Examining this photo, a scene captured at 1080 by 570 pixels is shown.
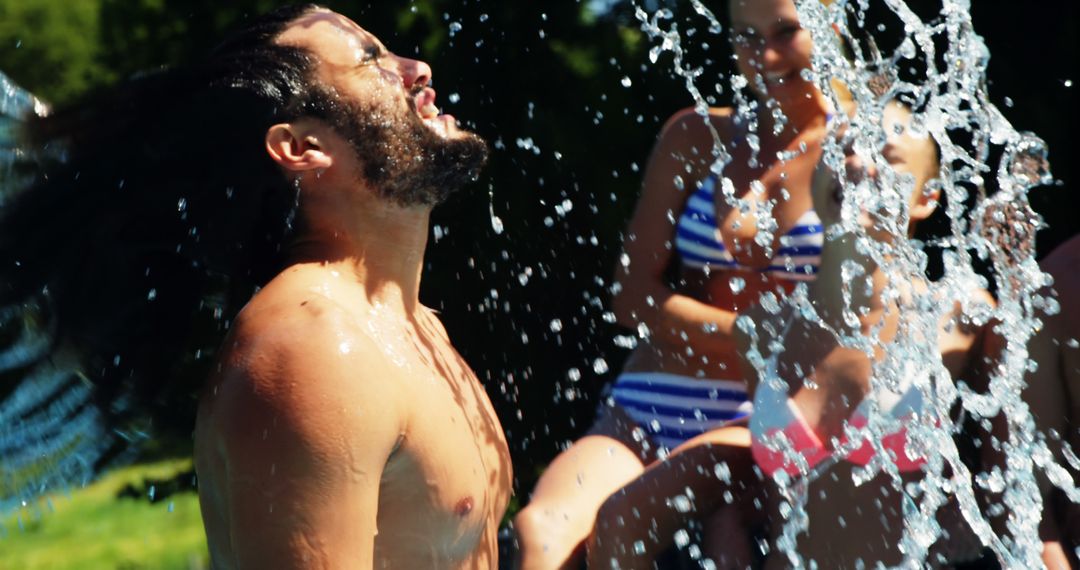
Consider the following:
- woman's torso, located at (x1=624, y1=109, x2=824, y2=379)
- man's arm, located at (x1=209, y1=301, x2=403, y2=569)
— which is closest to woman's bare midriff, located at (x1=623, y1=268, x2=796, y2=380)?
woman's torso, located at (x1=624, y1=109, x2=824, y2=379)

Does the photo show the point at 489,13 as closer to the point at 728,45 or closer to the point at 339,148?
the point at 728,45

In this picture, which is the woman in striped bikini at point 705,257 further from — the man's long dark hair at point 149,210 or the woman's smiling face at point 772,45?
the man's long dark hair at point 149,210

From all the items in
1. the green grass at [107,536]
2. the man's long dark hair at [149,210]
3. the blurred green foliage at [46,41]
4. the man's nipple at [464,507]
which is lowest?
the green grass at [107,536]

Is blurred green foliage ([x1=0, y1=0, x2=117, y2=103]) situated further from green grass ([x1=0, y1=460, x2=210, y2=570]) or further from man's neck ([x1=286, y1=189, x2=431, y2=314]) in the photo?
man's neck ([x1=286, y1=189, x2=431, y2=314])

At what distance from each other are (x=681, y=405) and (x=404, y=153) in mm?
1239

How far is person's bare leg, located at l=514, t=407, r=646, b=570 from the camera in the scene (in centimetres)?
306

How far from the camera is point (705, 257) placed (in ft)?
11.2

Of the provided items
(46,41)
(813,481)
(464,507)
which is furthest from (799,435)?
(46,41)

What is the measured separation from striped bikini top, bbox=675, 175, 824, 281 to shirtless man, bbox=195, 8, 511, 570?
1.03 meters

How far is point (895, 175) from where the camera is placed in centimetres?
301

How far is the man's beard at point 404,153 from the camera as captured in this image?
2.26 meters

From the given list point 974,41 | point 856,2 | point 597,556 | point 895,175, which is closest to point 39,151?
point 597,556

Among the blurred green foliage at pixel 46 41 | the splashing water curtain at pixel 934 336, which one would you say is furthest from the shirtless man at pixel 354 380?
the blurred green foliage at pixel 46 41

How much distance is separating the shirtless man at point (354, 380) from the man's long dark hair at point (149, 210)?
5cm
